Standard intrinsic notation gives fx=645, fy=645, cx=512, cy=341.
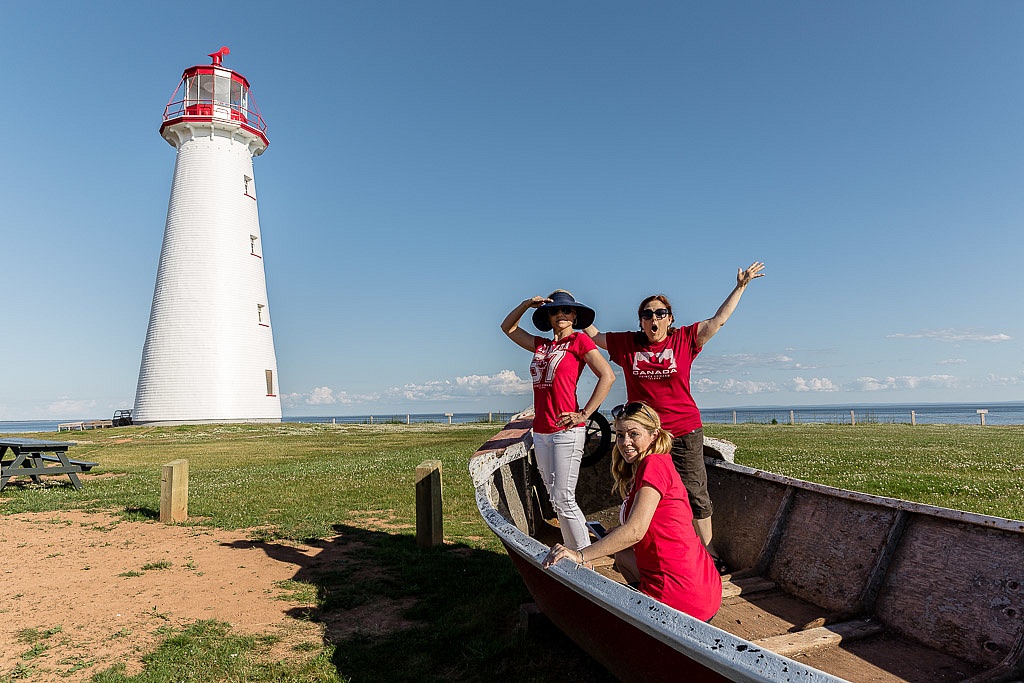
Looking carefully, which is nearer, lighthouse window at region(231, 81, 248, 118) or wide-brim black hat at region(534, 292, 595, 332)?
wide-brim black hat at region(534, 292, 595, 332)

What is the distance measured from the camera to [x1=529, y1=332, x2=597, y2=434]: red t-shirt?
5.43 meters

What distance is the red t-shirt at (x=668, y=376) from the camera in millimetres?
5129

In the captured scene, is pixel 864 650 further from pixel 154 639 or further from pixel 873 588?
pixel 154 639

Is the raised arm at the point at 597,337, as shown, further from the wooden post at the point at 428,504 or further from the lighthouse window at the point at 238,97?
the lighthouse window at the point at 238,97

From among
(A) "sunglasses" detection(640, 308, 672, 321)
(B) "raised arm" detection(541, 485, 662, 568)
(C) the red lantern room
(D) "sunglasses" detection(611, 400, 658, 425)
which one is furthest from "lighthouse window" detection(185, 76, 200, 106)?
(B) "raised arm" detection(541, 485, 662, 568)

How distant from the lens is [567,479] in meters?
5.34

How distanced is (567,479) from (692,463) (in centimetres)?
103

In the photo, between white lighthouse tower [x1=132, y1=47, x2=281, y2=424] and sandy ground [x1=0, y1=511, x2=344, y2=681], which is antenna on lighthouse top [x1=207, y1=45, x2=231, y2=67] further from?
sandy ground [x1=0, y1=511, x2=344, y2=681]

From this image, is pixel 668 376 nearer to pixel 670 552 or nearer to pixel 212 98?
pixel 670 552

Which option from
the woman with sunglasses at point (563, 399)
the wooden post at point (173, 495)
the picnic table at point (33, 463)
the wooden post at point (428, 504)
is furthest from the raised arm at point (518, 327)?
the picnic table at point (33, 463)

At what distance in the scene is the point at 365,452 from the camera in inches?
970

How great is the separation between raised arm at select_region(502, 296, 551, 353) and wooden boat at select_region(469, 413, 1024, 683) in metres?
1.22

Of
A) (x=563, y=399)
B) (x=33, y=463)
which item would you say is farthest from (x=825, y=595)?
(x=33, y=463)

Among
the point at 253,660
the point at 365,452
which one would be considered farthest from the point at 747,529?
the point at 365,452
